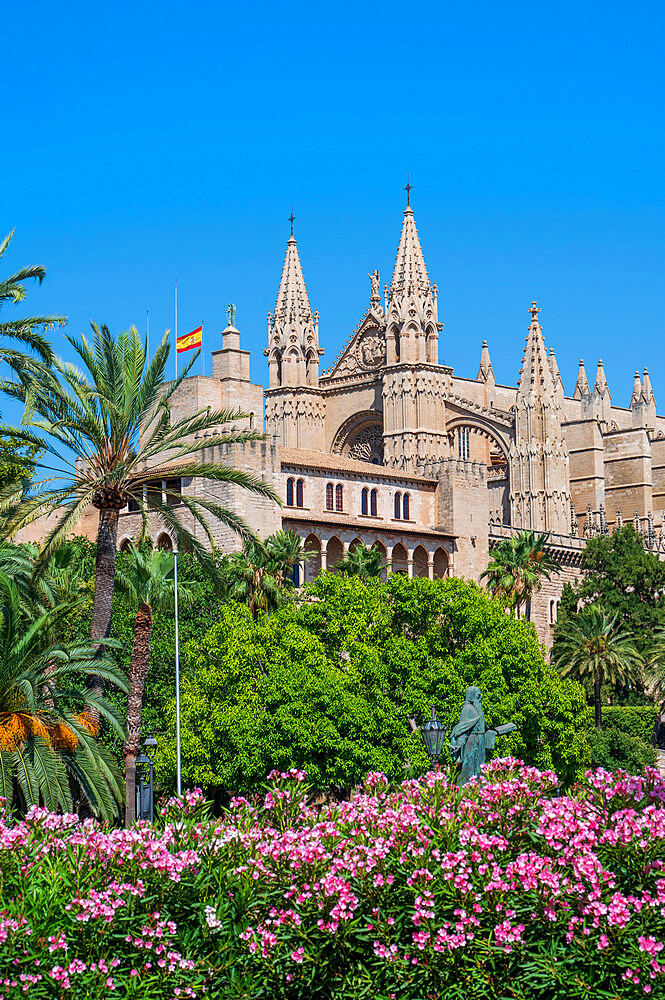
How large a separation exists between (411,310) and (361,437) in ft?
27.7

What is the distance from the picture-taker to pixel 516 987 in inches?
589

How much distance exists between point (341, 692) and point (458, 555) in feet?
91.4

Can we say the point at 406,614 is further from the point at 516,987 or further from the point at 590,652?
the point at 516,987

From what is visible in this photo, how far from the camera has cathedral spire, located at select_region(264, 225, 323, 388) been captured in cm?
7856

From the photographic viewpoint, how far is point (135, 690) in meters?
34.3

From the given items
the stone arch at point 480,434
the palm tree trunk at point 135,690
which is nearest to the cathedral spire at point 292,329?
the stone arch at point 480,434

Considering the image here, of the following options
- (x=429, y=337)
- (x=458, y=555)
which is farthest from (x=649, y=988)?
(x=429, y=337)

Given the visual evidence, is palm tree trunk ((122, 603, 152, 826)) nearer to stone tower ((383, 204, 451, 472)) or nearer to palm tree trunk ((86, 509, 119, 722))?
palm tree trunk ((86, 509, 119, 722))

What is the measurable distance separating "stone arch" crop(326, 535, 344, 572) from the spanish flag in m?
9.91

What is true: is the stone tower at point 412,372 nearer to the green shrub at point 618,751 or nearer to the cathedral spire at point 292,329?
the cathedral spire at point 292,329

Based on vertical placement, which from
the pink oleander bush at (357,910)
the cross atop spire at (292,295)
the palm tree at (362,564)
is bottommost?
the pink oleander bush at (357,910)

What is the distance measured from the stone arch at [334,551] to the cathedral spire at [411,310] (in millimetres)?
16231

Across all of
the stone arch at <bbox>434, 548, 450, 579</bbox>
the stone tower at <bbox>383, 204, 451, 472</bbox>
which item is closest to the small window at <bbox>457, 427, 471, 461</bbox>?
the stone tower at <bbox>383, 204, 451, 472</bbox>

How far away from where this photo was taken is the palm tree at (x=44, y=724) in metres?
26.0
